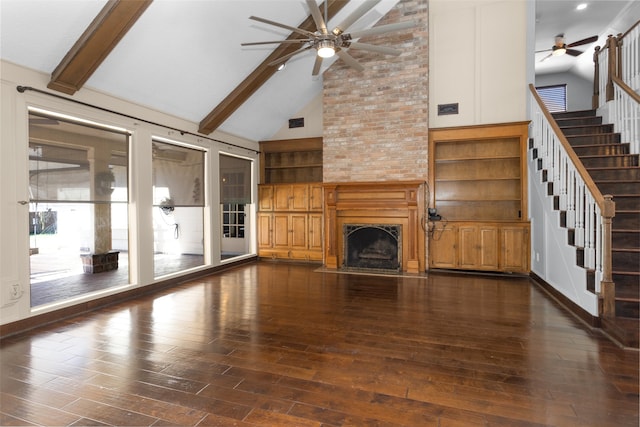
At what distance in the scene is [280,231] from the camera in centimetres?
729

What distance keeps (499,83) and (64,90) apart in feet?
21.2

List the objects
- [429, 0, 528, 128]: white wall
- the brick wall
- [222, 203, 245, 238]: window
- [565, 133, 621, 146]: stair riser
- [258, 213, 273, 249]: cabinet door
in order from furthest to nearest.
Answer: [222, 203, 245, 238]: window
[258, 213, 273, 249]: cabinet door
the brick wall
[429, 0, 528, 128]: white wall
[565, 133, 621, 146]: stair riser

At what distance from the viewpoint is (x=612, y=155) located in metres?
4.64

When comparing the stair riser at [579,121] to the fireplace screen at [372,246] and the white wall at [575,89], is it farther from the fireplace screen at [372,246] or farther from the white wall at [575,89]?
the white wall at [575,89]

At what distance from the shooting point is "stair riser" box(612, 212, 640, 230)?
12.4 feet

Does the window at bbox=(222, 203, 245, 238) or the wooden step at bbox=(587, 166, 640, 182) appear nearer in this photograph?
the wooden step at bbox=(587, 166, 640, 182)

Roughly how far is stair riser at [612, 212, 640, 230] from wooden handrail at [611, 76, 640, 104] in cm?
185

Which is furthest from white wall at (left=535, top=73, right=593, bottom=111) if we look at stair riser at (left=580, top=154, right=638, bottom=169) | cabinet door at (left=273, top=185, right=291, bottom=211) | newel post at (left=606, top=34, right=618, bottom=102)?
cabinet door at (left=273, top=185, right=291, bottom=211)

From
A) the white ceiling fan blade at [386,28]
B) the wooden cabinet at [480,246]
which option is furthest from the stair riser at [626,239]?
the white ceiling fan blade at [386,28]

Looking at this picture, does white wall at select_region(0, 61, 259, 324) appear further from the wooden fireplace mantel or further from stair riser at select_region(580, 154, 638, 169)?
stair riser at select_region(580, 154, 638, 169)

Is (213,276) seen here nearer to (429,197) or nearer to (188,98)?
(188,98)

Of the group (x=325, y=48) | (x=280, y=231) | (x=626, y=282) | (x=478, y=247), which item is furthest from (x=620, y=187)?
(x=280, y=231)

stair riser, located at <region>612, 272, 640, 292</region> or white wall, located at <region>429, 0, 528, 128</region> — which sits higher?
white wall, located at <region>429, 0, 528, 128</region>

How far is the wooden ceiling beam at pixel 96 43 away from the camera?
129 inches
